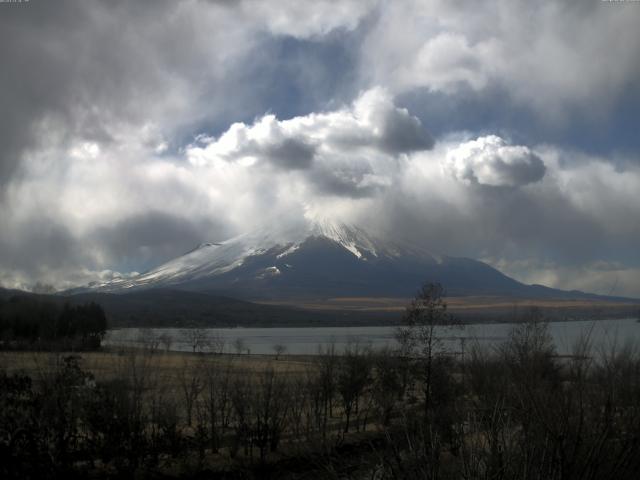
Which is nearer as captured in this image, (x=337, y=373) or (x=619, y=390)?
(x=619, y=390)

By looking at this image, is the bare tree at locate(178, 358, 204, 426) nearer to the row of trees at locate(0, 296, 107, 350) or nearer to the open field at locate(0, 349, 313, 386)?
the open field at locate(0, 349, 313, 386)

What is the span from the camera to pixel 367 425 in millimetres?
31125

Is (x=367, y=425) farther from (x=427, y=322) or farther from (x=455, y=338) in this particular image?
(x=455, y=338)

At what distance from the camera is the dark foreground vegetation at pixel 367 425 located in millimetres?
6906

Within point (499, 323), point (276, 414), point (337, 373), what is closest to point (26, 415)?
point (276, 414)

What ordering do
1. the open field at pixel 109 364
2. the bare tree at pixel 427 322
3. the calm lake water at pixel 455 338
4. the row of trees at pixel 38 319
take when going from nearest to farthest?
1. the calm lake water at pixel 455 338
2. the open field at pixel 109 364
3. the bare tree at pixel 427 322
4. the row of trees at pixel 38 319

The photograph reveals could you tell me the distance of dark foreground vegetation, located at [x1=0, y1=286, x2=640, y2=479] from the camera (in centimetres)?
691

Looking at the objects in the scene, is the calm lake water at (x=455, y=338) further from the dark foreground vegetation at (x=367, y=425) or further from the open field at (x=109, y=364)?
the open field at (x=109, y=364)

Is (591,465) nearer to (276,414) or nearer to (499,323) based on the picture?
(276,414)

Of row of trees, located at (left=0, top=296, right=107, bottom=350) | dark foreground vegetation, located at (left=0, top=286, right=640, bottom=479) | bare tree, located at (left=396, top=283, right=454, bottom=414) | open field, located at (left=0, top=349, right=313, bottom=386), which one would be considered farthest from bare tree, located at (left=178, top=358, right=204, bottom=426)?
row of trees, located at (left=0, top=296, right=107, bottom=350)

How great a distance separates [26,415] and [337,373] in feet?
62.7

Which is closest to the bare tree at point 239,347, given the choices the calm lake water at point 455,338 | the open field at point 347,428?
the calm lake water at point 455,338

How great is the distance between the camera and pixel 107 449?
60.8 ft

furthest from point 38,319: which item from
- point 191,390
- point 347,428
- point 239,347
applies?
point 347,428
